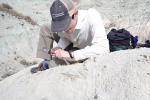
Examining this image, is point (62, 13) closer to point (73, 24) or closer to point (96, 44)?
point (73, 24)

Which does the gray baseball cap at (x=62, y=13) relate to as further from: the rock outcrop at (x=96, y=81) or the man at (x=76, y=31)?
the rock outcrop at (x=96, y=81)

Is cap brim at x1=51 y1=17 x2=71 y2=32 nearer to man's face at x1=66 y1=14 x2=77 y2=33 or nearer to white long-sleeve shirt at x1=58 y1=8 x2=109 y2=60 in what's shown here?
man's face at x1=66 y1=14 x2=77 y2=33

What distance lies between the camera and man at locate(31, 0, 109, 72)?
15.3 ft

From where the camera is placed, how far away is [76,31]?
5008mm

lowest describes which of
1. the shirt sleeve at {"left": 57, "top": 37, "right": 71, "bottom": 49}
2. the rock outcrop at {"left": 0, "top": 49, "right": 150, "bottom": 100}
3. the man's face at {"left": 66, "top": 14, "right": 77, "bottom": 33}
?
the rock outcrop at {"left": 0, "top": 49, "right": 150, "bottom": 100}

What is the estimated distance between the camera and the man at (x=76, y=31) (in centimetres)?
466

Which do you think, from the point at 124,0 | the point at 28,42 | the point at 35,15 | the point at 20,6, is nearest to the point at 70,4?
the point at 28,42

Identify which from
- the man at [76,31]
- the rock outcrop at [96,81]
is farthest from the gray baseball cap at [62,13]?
the rock outcrop at [96,81]

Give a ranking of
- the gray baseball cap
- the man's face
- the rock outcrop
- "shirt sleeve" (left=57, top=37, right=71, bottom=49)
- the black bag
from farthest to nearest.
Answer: "shirt sleeve" (left=57, top=37, right=71, bottom=49) < the black bag < the man's face < the gray baseball cap < the rock outcrop

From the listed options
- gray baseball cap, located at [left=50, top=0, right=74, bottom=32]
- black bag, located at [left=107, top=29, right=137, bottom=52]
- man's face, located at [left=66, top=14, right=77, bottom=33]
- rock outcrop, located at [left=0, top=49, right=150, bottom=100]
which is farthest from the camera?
black bag, located at [left=107, top=29, right=137, bottom=52]

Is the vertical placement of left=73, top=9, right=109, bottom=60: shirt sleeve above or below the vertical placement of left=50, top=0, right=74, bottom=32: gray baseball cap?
below

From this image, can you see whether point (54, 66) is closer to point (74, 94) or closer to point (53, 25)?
point (53, 25)

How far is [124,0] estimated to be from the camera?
64.0 feet

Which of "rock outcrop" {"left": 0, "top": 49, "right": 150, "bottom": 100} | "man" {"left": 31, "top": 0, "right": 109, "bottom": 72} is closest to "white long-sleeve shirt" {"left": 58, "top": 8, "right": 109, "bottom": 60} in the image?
"man" {"left": 31, "top": 0, "right": 109, "bottom": 72}
